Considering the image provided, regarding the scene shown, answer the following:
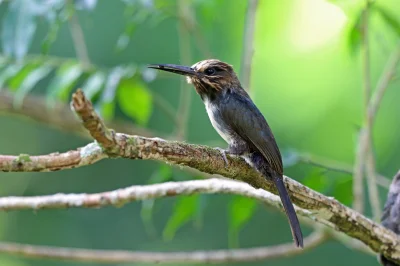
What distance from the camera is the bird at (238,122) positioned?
321 cm

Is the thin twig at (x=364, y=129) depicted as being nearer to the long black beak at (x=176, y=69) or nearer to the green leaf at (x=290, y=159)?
the green leaf at (x=290, y=159)

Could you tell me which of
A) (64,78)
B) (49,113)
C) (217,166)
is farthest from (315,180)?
(49,113)

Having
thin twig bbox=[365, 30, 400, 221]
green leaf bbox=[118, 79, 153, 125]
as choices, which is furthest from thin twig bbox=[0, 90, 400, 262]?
green leaf bbox=[118, 79, 153, 125]

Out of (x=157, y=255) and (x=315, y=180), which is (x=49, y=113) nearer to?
(x=157, y=255)

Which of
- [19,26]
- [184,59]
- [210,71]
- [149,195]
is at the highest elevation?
[19,26]

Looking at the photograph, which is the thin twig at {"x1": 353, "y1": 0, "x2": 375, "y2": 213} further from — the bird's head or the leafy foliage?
the leafy foliage

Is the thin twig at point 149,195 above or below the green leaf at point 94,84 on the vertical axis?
below

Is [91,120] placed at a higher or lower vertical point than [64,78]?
higher

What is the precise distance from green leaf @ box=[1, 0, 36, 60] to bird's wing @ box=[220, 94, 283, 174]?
1.02 m

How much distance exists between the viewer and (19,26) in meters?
3.73

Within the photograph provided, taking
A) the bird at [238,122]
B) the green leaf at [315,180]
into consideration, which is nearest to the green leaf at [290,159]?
the green leaf at [315,180]

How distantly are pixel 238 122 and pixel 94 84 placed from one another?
3.43ft

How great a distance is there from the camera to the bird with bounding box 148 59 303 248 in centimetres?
321

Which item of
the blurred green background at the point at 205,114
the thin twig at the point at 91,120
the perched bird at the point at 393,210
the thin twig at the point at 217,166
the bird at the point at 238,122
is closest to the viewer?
the thin twig at the point at 91,120
